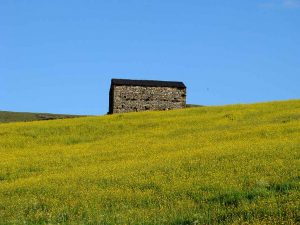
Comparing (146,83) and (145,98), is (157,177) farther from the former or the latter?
(146,83)

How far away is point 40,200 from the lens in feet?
57.1

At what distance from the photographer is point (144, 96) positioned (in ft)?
223

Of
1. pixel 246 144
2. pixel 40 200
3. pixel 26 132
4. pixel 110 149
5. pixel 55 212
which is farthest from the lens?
pixel 26 132

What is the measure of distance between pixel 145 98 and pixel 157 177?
161ft

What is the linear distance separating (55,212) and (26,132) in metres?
23.9

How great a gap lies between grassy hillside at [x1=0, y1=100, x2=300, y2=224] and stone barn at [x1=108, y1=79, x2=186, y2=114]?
99.2 feet

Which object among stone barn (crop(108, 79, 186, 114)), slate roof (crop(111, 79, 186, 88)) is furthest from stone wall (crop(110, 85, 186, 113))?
slate roof (crop(111, 79, 186, 88))

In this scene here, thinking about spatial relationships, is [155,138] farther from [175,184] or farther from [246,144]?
[175,184]

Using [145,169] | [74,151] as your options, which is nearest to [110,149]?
[74,151]

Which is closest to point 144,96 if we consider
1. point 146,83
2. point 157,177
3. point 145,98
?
point 145,98

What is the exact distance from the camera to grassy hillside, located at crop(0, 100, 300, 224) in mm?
14242

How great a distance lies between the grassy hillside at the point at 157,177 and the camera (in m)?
14.2

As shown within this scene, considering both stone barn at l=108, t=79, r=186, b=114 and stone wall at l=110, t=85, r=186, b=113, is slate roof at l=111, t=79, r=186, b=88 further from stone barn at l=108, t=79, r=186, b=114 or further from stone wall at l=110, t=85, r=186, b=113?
stone wall at l=110, t=85, r=186, b=113

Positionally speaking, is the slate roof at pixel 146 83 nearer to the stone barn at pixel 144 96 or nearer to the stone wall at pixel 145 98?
the stone barn at pixel 144 96
